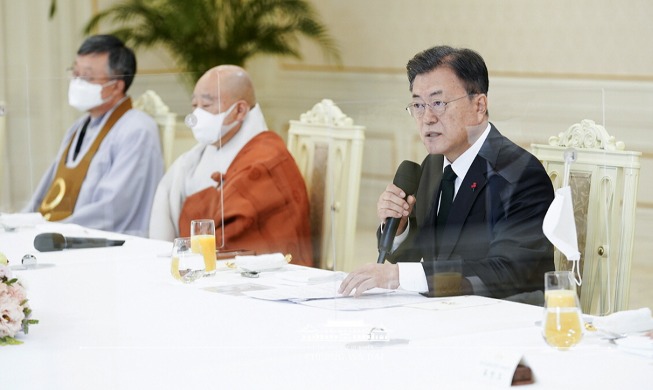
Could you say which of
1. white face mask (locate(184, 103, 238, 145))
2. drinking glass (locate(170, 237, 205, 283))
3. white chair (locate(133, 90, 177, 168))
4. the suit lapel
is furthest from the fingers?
white chair (locate(133, 90, 177, 168))

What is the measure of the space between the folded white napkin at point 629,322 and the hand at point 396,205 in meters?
0.55

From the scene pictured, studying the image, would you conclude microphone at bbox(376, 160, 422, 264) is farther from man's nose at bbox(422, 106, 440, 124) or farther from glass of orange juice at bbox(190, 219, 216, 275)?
glass of orange juice at bbox(190, 219, 216, 275)

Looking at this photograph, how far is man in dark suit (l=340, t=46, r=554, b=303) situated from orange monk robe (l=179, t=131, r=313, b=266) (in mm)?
1148

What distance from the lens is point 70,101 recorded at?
14.0ft

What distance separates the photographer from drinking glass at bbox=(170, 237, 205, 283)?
8.45 feet

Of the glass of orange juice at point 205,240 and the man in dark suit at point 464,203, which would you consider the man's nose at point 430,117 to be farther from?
the glass of orange juice at point 205,240

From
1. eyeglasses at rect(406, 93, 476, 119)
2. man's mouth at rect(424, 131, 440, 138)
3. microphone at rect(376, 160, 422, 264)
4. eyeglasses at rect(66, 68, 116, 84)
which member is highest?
eyeglasses at rect(66, 68, 116, 84)

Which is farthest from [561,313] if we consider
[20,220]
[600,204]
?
[20,220]

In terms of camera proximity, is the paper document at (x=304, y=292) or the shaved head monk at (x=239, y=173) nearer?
the paper document at (x=304, y=292)

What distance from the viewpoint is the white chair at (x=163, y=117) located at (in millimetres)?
3941

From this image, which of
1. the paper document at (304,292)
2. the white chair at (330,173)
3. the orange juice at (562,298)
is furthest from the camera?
the white chair at (330,173)

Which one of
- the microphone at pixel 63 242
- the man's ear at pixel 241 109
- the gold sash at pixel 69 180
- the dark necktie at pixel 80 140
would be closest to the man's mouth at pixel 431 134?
the microphone at pixel 63 242

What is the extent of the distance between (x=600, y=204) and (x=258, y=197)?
1.60 meters

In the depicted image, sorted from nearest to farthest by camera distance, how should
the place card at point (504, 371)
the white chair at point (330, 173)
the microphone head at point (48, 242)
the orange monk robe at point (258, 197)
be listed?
the place card at point (504, 371), the white chair at point (330, 173), the microphone head at point (48, 242), the orange monk robe at point (258, 197)
